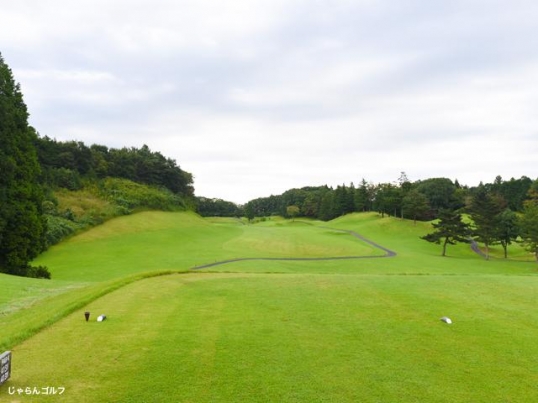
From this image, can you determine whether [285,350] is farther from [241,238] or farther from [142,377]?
[241,238]

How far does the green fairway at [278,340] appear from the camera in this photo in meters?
5.80

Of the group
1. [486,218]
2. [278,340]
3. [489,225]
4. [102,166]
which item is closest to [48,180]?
[102,166]

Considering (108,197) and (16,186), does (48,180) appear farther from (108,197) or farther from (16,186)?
(16,186)

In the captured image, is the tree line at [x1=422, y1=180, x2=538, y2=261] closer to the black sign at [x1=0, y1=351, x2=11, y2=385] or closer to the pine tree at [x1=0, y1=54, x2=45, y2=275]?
the pine tree at [x1=0, y1=54, x2=45, y2=275]

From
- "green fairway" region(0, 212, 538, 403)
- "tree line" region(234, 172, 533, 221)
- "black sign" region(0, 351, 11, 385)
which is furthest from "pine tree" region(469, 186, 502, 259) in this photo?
"black sign" region(0, 351, 11, 385)

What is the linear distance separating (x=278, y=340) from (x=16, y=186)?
2994 centimetres

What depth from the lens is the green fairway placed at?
5.80 m

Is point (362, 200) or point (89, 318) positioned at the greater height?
point (362, 200)

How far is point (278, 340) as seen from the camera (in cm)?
807

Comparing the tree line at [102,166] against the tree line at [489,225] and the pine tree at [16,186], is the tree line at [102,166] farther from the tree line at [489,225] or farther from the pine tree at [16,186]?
the tree line at [489,225]

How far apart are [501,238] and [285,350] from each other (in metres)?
61.6

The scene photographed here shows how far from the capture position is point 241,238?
60.3m

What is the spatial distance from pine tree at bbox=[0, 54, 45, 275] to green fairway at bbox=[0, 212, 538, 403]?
14.3 meters

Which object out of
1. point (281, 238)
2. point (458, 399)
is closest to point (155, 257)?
point (281, 238)
